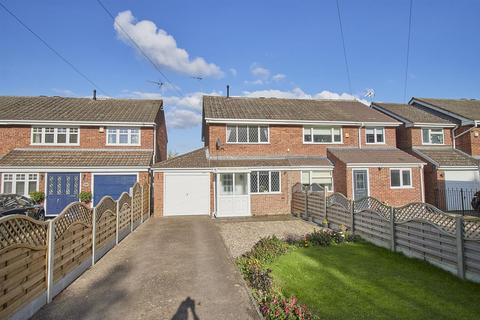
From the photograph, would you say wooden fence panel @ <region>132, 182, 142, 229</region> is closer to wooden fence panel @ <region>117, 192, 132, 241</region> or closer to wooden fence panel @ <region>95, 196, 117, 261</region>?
wooden fence panel @ <region>117, 192, 132, 241</region>

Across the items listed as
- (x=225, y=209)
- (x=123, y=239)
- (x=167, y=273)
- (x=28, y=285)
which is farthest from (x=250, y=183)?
(x=28, y=285)

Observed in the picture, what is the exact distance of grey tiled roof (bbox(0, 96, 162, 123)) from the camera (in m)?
19.1

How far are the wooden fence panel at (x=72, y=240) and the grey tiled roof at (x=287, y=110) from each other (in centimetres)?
1215

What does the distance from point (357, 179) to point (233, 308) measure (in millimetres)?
14839

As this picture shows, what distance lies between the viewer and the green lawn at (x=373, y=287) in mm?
4984

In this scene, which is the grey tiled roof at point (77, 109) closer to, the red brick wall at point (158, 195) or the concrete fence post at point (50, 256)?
the red brick wall at point (158, 195)

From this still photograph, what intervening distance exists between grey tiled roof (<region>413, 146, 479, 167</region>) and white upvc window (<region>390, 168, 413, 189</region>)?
104 inches

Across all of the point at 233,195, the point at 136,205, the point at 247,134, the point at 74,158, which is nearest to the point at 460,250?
the point at 233,195

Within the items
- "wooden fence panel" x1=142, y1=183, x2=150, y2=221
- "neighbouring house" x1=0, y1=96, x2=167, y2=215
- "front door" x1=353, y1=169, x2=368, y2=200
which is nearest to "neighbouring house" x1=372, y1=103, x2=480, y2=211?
"front door" x1=353, y1=169, x2=368, y2=200

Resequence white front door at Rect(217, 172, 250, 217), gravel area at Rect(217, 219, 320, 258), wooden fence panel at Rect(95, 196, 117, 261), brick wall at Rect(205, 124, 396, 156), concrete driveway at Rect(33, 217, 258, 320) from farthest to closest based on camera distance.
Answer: brick wall at Rect(205, 124, 396, 156)
white front door at Rect(217, 172, 250, 217)
gravel area at Rect(217, 219, 320, 258)
wooden fence panel at Rect(95, 196, 117, 261)
concrete driveway at Rect(33, 217, 258, 320)

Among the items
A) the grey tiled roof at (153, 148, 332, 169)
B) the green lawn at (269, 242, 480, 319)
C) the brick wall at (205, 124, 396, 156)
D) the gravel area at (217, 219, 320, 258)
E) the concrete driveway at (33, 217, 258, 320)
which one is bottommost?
the gravel area at (217, 219, 320, 258)

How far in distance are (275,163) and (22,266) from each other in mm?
14440

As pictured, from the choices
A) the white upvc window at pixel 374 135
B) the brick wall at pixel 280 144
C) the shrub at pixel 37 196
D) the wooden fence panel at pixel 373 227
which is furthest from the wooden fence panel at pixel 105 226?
the white upvc window at pixel 374 135

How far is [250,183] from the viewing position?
17.2 meters
